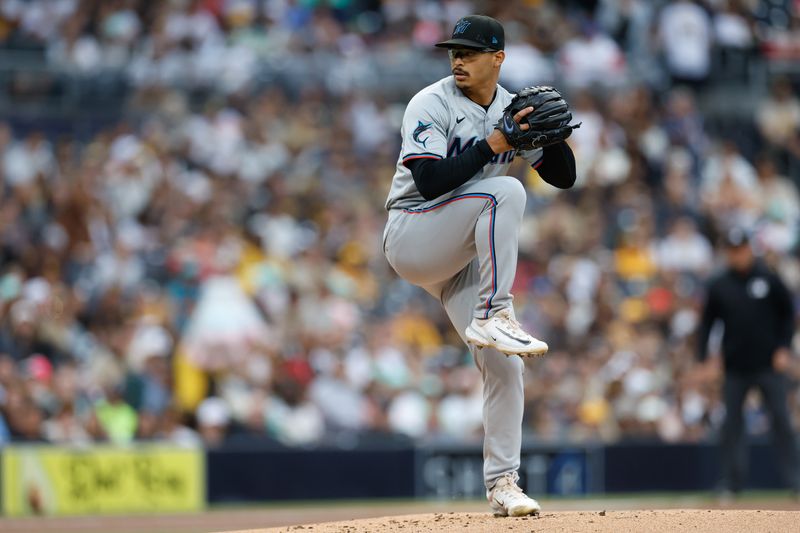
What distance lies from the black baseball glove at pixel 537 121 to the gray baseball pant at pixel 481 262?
248 millimetres

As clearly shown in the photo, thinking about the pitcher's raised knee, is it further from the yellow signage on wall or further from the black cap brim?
the yellow signage on wall

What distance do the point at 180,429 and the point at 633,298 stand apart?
5.06 metres

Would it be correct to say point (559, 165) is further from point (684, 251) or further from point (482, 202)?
point (684, 251)

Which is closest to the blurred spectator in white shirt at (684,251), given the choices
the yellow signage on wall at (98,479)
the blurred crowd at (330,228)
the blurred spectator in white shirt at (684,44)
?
the blurred crowd at (330,228)

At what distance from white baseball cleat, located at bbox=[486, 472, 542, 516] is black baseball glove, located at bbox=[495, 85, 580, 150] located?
1.59 metres

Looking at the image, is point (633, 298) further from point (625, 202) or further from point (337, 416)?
point (337, 416)

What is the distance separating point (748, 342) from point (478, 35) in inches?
204

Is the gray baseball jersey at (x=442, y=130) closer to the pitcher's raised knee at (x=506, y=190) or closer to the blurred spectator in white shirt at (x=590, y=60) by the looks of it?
the pitcher's raised knee at (x=506, y=190)

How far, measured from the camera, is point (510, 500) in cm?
616

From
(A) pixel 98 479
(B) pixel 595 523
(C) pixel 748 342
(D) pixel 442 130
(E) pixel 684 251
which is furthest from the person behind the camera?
(E) pixel 684 251

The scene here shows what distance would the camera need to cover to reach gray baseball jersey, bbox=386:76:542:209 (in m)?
5.86

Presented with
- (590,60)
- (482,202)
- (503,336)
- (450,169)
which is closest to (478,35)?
(450,169)

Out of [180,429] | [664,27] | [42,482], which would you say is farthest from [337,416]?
[664,27]

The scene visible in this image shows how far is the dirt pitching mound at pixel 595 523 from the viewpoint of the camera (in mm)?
5715
